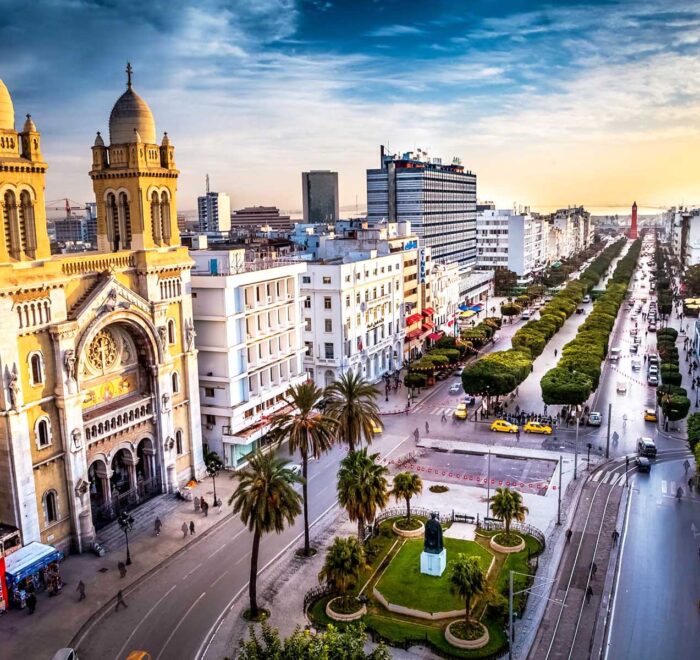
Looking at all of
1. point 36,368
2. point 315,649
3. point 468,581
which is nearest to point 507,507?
point 468,581

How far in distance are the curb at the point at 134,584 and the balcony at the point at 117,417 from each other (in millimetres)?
11446

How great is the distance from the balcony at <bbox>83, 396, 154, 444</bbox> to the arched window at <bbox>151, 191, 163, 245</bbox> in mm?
14550

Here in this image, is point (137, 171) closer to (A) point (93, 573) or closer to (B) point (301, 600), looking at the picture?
(A) point (93, 573)

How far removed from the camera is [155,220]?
65.2 m

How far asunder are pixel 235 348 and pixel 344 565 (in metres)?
32.6

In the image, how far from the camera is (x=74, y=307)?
56.3 m

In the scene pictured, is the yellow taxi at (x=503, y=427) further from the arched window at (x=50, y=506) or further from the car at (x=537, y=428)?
the arched window at (x=50, y=506)

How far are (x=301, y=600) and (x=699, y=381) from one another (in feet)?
247

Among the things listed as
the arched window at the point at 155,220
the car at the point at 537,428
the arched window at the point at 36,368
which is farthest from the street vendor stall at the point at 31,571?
the car at the point at 537,428

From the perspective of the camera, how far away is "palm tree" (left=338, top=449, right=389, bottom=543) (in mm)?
49781

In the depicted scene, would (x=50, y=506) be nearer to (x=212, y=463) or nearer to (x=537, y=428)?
(x=212, y=463)

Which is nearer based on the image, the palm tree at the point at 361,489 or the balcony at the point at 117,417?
the palm tree at the point at 361,489

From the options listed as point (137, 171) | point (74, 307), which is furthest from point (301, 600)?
point (137, 171)

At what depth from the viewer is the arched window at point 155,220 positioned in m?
65.1
